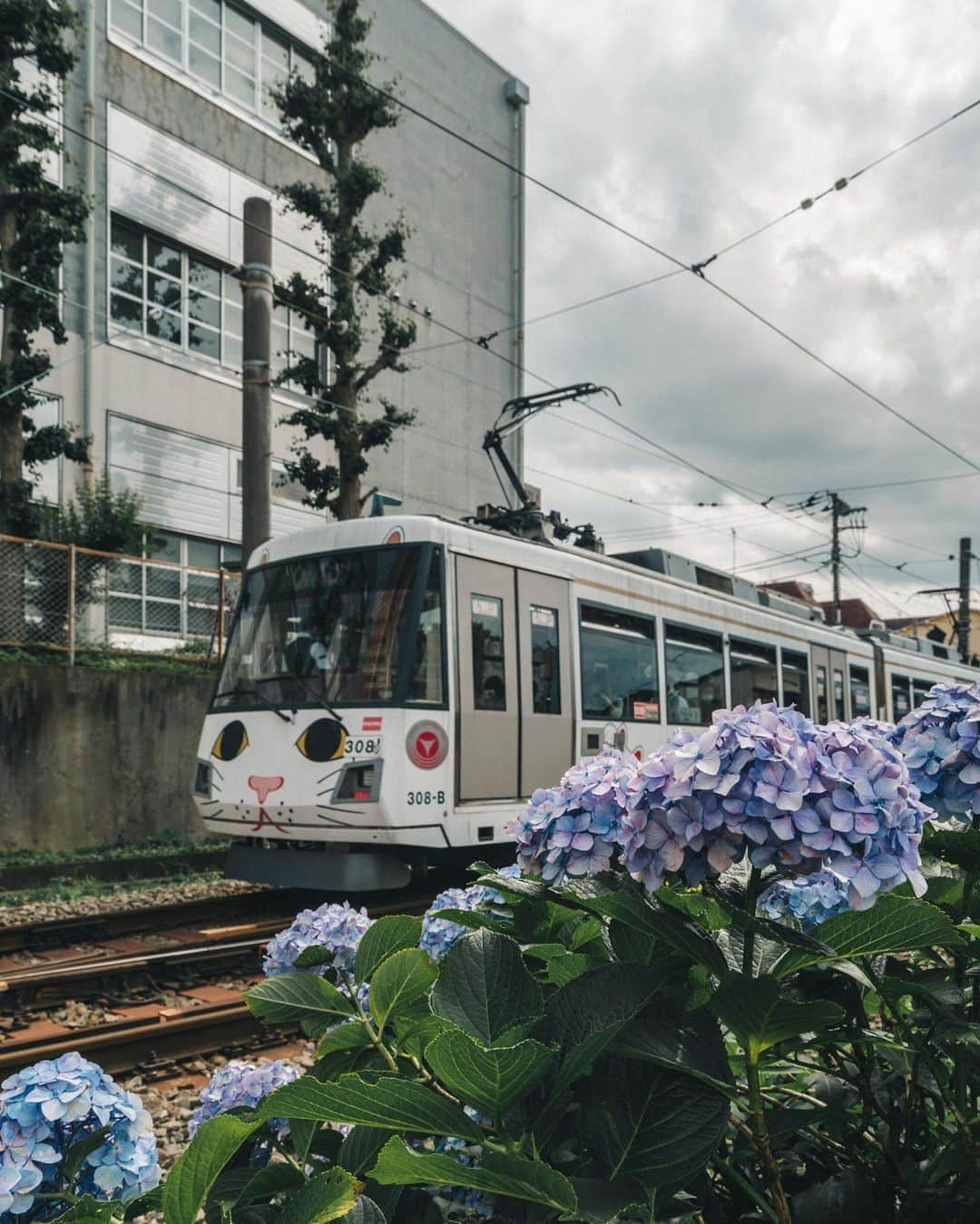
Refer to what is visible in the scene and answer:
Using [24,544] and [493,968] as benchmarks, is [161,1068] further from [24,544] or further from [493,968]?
[24,544]

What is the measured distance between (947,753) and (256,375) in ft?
40.3

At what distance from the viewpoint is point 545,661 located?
960cm

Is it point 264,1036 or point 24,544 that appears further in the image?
point 24,544

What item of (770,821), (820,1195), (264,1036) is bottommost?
(264,1036)

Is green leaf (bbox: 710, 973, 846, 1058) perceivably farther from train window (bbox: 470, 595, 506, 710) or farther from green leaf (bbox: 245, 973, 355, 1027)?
train window (bbox: 470, 595, 506, 710)

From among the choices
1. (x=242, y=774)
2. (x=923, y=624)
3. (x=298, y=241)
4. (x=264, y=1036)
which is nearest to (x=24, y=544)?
(x=242, y=774)

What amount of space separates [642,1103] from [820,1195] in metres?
0.41

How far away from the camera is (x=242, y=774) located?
880cm

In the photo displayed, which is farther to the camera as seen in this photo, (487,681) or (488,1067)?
(487,681)

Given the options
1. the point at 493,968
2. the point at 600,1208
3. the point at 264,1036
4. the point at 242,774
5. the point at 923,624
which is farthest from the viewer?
the point at 923,624

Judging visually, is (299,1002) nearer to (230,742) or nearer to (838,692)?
(230,742)

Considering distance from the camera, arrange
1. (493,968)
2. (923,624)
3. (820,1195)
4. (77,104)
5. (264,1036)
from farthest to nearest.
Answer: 1. (923,624)
2. (77,104)
3. (264,1036)
4. (820,1195)
5. (493,968)

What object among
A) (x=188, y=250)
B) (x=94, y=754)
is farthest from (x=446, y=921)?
(x=188, y=250)

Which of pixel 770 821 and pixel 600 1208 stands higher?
pixel 770 821
